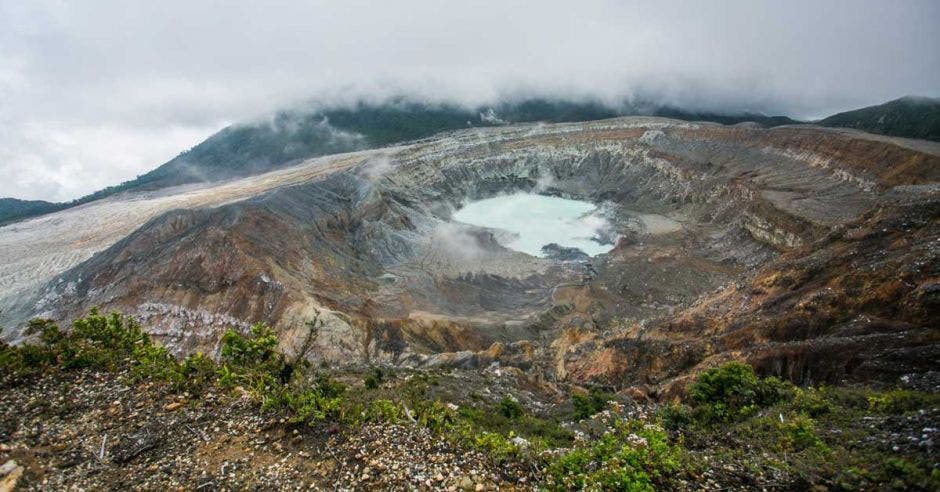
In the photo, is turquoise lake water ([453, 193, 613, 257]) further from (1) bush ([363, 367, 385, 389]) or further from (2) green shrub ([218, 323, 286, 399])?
(2) green shrub ([218, 323, 286, 399])

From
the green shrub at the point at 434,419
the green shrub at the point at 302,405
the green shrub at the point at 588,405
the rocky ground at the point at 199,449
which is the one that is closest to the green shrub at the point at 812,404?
the green shrub at the point at 588,405

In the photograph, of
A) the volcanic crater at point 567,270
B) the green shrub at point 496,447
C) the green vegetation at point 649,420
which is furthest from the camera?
the volcanic crater at point 567,270

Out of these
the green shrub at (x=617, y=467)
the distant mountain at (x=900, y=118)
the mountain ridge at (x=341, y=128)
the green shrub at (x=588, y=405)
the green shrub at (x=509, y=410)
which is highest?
the mountain ridge at (x=341, y=128)

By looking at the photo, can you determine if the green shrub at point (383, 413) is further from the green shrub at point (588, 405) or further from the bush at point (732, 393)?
the green shrub at point (588, 405)

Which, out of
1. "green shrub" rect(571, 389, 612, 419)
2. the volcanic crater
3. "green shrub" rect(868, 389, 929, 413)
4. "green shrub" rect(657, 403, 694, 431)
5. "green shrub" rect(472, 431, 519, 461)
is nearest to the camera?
"green shrub" rect(472, 431, 519, 461)

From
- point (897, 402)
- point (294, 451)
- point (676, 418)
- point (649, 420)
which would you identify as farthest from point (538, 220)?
point (294, 451)

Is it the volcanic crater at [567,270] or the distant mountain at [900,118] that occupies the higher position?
the distant mountain at [900,118]

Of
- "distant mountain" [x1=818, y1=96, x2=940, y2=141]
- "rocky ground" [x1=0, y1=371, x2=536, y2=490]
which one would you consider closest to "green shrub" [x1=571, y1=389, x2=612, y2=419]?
"rocky ground" [x1=0, y1=371, x2=536, y2=490]
